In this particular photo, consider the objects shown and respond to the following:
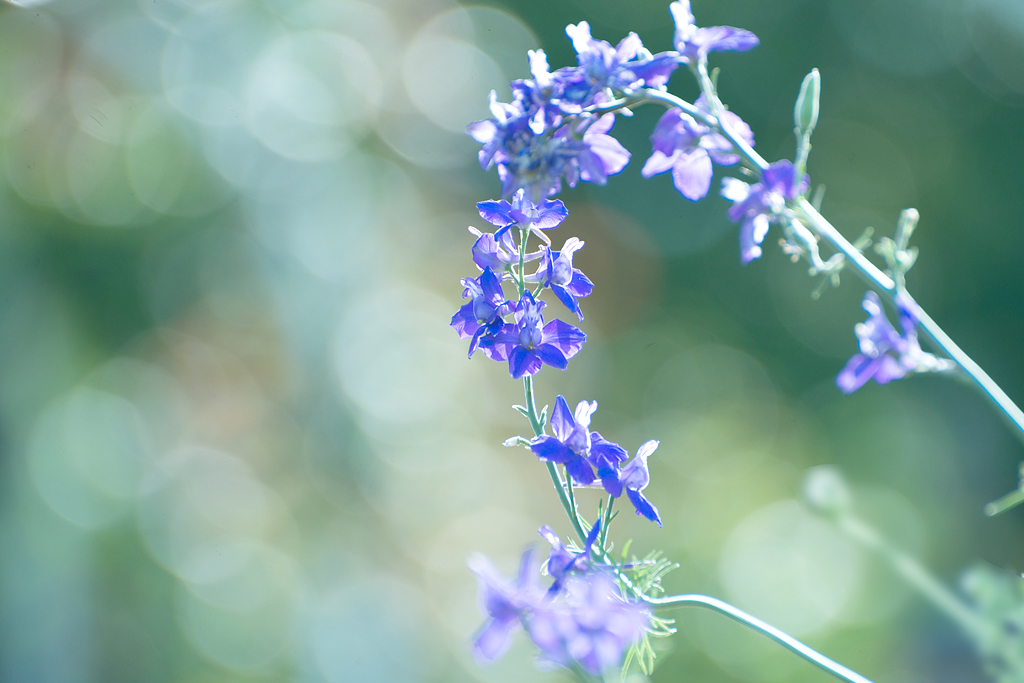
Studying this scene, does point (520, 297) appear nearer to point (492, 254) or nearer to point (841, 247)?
point (492, 254)

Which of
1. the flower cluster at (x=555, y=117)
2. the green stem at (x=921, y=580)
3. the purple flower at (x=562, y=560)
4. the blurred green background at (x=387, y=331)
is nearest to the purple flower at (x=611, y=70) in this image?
the flower cluster at (x=555, y=117)

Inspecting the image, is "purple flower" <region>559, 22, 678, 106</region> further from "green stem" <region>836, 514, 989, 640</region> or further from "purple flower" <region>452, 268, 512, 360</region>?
"green stem" <region>836, 514, 989, 640</region>

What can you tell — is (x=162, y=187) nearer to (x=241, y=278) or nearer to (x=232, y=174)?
(x=232, y=174)

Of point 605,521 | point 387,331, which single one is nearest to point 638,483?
point 605,521

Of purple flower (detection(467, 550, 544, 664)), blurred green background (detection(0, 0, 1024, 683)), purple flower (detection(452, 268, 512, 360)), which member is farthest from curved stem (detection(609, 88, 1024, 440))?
blurred green background (detection(0, 0, 1024, 683))

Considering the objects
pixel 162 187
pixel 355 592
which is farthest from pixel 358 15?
pixel 355 592

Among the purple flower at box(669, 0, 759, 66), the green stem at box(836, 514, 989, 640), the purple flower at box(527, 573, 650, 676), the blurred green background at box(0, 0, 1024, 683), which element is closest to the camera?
the purple flower at box(527, 573, 650, 676)

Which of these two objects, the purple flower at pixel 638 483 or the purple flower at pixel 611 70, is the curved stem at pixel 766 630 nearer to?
the purple flower at pixel 638 483
